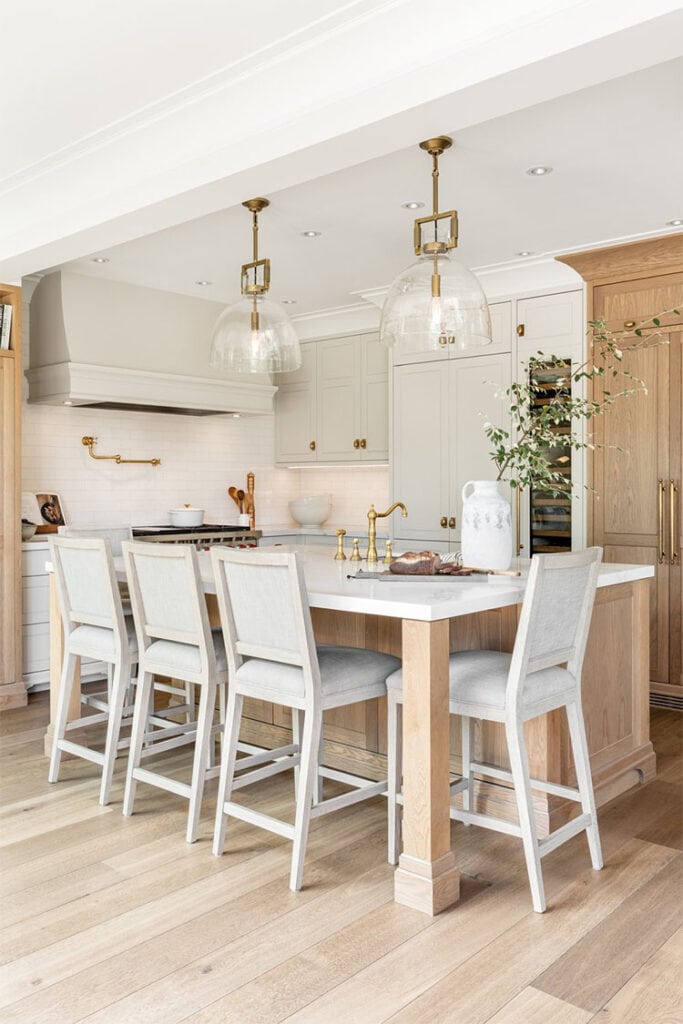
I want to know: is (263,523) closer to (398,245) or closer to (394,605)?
(398,245)

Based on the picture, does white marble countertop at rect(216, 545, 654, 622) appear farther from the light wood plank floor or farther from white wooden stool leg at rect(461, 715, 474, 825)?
the light wood plank floor

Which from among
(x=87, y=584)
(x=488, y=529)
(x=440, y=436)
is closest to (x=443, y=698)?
(x=488, y=529)

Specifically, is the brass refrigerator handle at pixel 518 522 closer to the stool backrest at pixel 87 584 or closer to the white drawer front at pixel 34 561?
the stool backrest at pixel 87 584

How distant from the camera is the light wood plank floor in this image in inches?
74.5

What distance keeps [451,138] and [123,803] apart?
273 centimetres

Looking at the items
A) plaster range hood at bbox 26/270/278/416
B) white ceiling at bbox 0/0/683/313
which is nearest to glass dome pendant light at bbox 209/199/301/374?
white ceiling at bbox 0/0/683/313

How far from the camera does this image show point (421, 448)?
5.54 metres

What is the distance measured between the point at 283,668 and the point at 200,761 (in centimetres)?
49

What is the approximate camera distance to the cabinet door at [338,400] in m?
6.16

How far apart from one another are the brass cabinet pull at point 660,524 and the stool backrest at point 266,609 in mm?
2704

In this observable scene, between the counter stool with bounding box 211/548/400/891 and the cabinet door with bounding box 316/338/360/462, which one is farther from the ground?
the cabinet door with bounding box 316/338/360/462

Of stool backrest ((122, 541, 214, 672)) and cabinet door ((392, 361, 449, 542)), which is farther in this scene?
cabinet door ((392, 361, 449, 542))

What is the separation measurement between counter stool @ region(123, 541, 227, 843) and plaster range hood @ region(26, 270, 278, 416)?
2.33 metres

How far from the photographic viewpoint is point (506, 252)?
472cm
